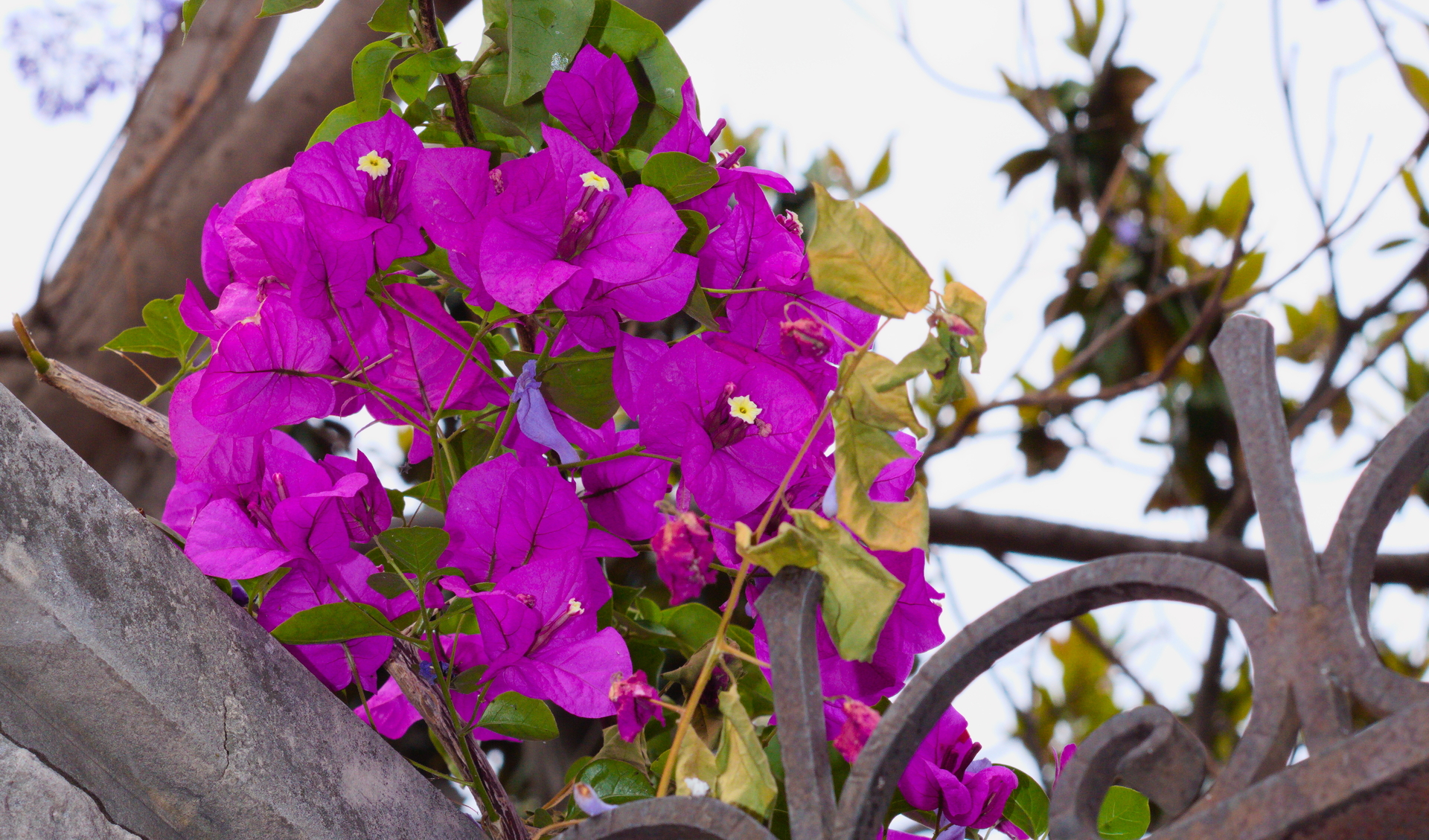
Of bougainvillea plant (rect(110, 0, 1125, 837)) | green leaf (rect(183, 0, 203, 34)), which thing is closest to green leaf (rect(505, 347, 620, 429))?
bougainvillea plant (rect(110, 0, 1125, 837))

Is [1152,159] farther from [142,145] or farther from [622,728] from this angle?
[622,728]

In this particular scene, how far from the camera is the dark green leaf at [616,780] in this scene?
48 cm

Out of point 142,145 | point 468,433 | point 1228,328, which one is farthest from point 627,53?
point 142,145

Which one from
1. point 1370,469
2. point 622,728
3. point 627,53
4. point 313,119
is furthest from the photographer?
point 313,119

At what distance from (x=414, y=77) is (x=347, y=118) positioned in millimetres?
49

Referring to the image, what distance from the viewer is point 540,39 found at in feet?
1.55

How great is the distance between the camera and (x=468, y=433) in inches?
22.5

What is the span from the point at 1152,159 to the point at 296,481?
2.68 m

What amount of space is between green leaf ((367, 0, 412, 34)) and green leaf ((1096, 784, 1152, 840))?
1.63 feet

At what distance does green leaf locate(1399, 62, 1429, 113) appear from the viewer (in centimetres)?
177

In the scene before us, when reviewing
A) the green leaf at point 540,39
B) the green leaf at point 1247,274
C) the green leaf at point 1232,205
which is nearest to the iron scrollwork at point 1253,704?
the green leaf at point 540,39

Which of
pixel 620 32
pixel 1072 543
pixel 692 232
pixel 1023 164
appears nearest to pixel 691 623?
pixel 692 232

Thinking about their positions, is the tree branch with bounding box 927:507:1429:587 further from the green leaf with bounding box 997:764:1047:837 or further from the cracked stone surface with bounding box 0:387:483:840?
the cracked stone surface with bounding box 0:387:483:840

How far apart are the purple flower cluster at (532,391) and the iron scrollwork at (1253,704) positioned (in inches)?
2.8
